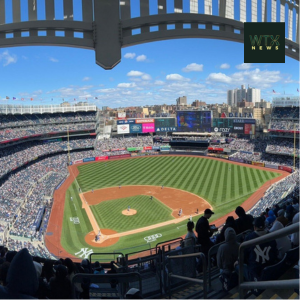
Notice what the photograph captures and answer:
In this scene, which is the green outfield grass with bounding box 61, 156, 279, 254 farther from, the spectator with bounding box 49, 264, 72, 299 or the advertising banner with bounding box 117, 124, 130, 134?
the advertising banner with bounding box 117, 124, 130, 134

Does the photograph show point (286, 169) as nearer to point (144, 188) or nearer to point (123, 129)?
point (144, 188)

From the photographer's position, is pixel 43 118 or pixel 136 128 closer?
pixel 43 118

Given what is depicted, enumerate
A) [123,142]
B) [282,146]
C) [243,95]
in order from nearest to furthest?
[282,146], [123,142], [243,95]

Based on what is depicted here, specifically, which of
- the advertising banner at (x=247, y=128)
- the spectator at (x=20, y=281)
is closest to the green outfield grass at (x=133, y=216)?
the spectator at (x=20, y=281)

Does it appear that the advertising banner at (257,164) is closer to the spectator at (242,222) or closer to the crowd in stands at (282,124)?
the crowd in stands at (282,124)

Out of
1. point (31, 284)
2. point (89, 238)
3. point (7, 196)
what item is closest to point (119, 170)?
point (7, 196)

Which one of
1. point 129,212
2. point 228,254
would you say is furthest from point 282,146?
point 228,254
